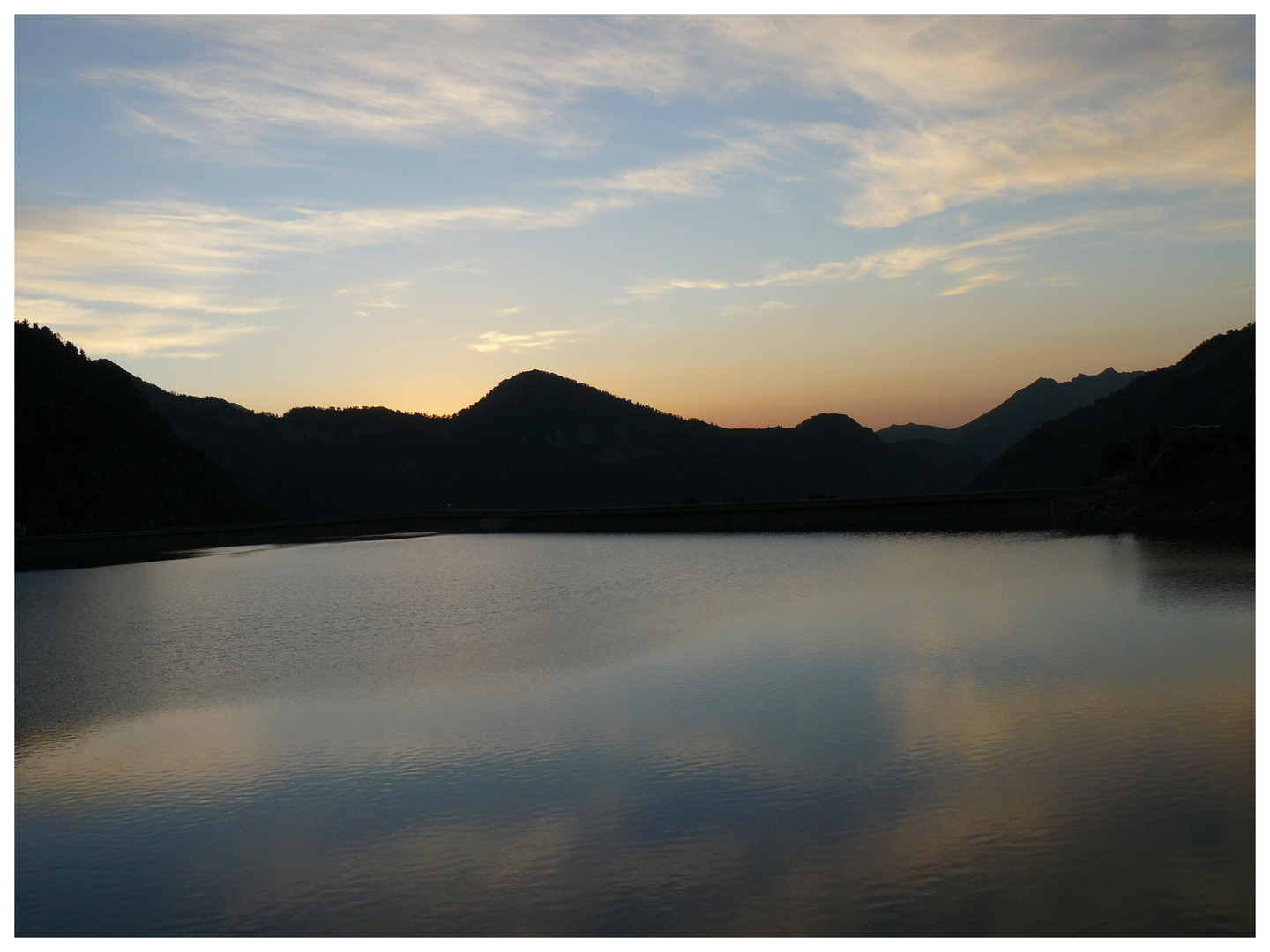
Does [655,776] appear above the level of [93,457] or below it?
below

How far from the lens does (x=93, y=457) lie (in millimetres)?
116438

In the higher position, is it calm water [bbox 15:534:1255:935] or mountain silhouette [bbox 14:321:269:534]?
mountain silhouette [bbox 14:321:269:534]

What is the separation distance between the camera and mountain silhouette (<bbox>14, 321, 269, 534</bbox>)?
106438 millimetres

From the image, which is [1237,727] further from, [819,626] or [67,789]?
[67,789]

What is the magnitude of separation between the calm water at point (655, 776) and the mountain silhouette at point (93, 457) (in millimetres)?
88364

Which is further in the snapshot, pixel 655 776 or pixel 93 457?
pixel 93 457

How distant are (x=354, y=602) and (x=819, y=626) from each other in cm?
1690

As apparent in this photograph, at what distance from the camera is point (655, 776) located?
11.1 metres

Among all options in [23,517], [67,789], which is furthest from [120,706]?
[23,517]

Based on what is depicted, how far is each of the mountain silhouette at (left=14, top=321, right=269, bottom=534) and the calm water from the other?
88364 mm

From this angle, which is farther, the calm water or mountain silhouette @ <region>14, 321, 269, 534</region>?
mountain silhouette @ <region>14, 321, 269, 534</region>

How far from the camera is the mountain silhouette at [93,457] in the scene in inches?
4190

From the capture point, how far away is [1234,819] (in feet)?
30.1

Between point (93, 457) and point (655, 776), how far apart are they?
12339 cm
